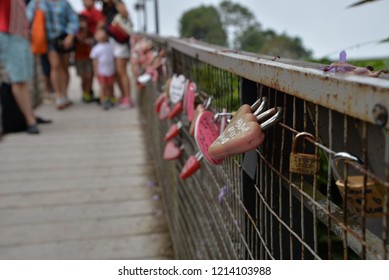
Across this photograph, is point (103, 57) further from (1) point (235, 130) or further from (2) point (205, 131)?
(1) point (235, 130)

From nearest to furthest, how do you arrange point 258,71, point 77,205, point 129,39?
point 258,71 → point 77,205 → point 129,39

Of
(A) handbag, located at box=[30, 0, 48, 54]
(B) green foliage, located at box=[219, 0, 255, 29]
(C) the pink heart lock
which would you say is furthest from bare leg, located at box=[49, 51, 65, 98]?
(B) green foliage, located at box=[219, 0, 255, 29]

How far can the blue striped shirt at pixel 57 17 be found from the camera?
576 cm

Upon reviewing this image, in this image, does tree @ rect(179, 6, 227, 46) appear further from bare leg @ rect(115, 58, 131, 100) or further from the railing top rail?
the railing top rail

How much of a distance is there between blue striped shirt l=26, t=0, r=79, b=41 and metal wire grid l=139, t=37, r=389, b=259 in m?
4.24

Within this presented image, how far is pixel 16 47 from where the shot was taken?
15.1 ft

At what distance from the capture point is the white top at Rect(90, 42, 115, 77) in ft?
19.9

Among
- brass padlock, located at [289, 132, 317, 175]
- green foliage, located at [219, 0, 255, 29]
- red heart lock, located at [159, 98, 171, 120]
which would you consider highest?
green foliage, located at [219, 0, 255, 29]

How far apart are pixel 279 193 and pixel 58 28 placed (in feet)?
17.8

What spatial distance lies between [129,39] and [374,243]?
565 centimetres

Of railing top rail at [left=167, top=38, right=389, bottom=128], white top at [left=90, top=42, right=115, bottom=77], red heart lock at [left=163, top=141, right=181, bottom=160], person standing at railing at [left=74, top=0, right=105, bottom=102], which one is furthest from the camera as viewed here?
person standing at railing at [left=74, top=0, right=105, bottom=102]

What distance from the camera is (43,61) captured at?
6.55 m

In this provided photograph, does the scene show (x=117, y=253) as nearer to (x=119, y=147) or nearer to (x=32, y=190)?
(x=32, y=190)
